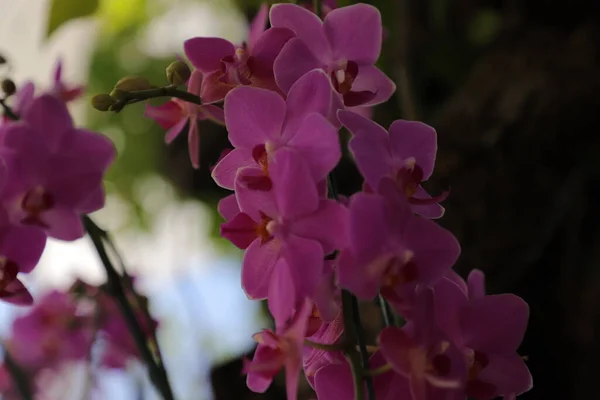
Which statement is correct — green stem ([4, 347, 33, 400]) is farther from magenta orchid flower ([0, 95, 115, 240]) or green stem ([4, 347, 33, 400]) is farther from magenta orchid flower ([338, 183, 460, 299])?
magenta orchid flower ([338, 183, 460, 299])

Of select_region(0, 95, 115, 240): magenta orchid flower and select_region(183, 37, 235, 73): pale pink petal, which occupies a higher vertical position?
select_region(183, 37, 235, 73): pale pink petal

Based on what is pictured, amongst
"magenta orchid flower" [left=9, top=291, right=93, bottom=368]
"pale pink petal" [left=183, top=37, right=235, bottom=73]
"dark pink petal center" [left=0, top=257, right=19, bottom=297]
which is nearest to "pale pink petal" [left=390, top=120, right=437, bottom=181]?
"pale pink petal" [left=183, top=37, right=235, bottom=73]

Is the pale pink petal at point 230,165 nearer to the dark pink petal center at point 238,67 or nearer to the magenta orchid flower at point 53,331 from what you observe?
the dark pink petal center at point 238,67

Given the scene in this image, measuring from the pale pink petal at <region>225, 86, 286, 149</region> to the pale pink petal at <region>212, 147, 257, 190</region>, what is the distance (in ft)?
0.06

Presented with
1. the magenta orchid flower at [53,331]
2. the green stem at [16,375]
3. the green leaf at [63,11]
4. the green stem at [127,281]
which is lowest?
the magenta orchid flower at [53,331]

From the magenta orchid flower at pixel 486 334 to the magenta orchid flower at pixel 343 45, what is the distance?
12 centimetres

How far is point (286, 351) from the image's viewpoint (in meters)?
0.27

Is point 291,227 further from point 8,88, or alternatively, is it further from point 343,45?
point 8,88

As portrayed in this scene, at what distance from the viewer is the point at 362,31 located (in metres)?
0.34

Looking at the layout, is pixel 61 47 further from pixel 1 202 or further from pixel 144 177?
pixel 1 202

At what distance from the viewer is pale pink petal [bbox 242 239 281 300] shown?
30 cm

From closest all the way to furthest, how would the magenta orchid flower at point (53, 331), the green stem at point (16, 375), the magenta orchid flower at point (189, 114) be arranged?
the magenta orchid flower at point (189, 114) → the green stem at point (16, 375) → the magenta orchid flower at point (53, 331)

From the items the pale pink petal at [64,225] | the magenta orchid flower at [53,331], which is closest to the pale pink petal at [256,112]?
the pale pink petal at [64,225]

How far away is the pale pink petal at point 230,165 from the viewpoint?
33 cm
